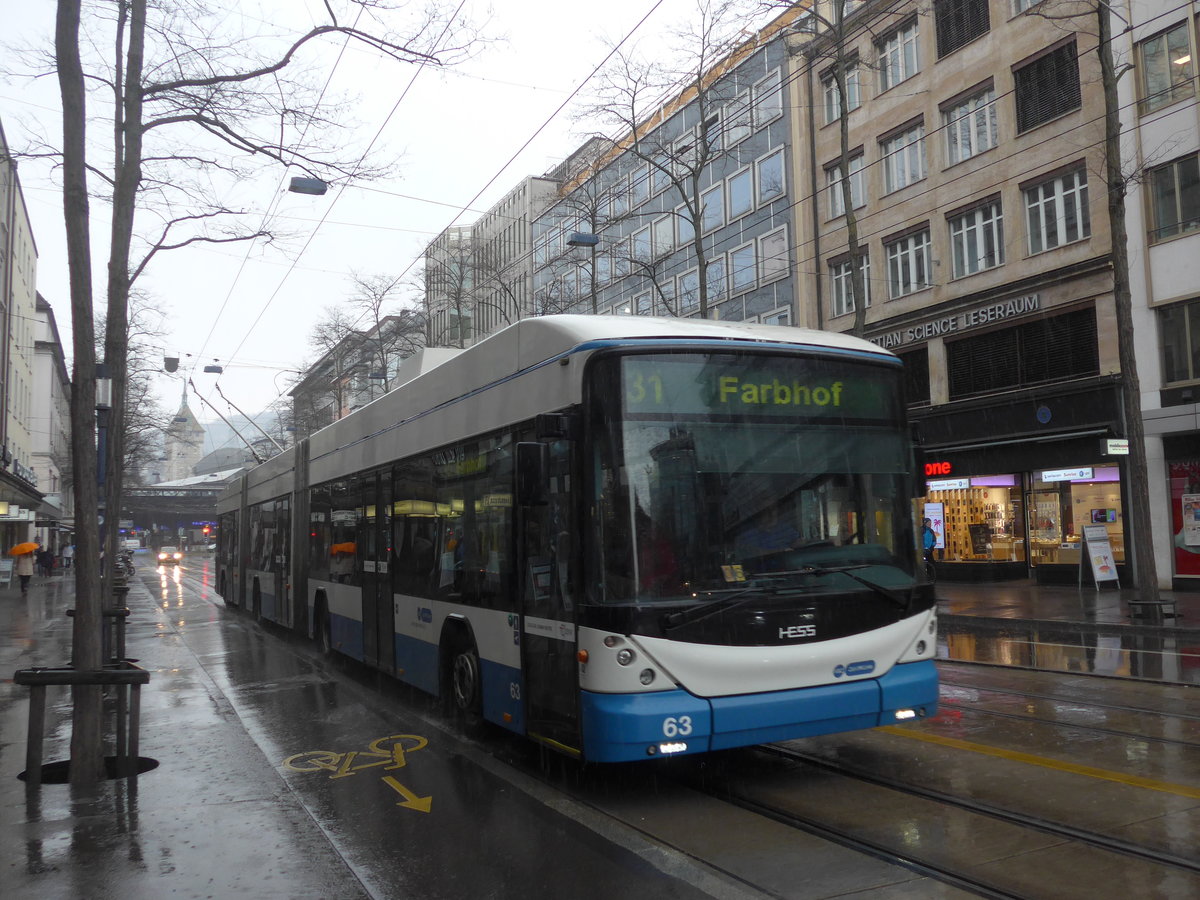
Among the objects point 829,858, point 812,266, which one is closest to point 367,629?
point 829,858

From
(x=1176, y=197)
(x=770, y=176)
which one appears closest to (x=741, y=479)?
(x=1176, y=197)

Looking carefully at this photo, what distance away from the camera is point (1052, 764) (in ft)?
22.9

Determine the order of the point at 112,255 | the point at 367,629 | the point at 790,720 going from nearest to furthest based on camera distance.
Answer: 1. the point at 790,720
2. the point at 367,629
3. the point at 112,255

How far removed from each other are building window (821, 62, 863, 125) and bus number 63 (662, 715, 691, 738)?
2801cm

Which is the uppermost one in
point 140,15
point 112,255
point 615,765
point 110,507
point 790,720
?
point 140,15

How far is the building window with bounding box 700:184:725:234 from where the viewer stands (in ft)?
123

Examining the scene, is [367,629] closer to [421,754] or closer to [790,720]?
[421,754]

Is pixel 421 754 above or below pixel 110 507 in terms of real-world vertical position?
below

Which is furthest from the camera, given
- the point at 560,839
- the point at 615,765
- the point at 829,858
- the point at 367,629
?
the point at 367,629

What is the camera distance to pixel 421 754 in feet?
27.0

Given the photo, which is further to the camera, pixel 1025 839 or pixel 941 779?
pixel 941 779

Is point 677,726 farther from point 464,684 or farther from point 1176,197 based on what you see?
point 1176,197

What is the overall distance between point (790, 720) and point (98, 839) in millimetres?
4044

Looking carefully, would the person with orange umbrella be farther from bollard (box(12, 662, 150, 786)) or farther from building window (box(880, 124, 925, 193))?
bollard (box(12, 662, 150, 786))
